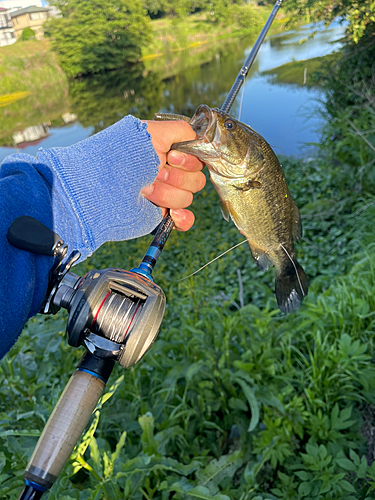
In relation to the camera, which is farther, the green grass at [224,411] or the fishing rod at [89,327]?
the green grass at [224,411]

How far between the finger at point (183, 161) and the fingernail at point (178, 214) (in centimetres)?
20

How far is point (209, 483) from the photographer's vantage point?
1.61 meters

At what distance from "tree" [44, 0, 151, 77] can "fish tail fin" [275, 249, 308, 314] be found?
2144 cm

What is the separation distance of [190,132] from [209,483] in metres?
1.53

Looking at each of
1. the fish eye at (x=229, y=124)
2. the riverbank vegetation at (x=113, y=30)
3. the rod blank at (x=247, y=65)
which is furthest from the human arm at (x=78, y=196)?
the riverbank vegetation at (x=113, y=30)

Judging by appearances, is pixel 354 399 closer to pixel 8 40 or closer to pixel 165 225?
pixel 165 225

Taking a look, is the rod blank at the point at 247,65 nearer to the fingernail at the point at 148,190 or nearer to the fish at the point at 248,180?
the fish at the point at 248,180

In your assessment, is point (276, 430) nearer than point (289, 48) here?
Yes

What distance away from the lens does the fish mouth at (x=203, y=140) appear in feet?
4.56

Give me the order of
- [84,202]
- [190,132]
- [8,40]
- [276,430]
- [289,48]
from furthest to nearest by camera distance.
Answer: [8,40]
[289,48]
[276,430]
[190,132]
[84,202]

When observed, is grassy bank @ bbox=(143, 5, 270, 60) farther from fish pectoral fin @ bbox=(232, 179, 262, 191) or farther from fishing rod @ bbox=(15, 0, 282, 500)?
fishing rod @ bbox=(15, 0, 282, 500)

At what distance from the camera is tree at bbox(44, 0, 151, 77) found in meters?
19.7

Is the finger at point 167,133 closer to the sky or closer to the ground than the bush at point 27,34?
closer to the ground

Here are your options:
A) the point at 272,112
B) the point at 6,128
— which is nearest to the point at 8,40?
the point at 6,128
